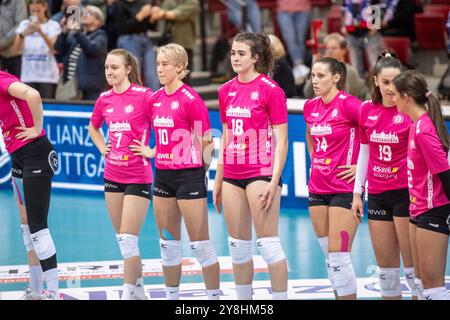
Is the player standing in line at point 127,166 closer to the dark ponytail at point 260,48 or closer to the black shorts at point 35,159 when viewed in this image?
the black shorts at point 35,159

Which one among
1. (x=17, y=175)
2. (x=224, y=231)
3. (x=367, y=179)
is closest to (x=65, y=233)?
(x=224, y=231)

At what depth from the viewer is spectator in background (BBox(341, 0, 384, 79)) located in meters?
14.0

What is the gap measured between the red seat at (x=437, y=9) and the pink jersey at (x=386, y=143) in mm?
9002

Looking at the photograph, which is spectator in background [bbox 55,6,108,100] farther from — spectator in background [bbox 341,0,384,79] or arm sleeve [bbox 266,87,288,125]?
arm sleeve [bbox 266,87,288,125]

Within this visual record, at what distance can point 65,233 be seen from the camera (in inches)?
476

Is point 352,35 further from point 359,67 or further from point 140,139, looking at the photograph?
point 140,139

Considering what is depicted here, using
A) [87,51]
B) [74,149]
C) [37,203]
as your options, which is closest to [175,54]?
[37,203]

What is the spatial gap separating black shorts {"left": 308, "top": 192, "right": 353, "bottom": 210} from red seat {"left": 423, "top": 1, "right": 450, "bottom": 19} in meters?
8.95

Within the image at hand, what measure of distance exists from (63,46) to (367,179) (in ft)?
25.4

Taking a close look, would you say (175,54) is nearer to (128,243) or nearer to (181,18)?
(128,243)

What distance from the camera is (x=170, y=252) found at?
8336mm

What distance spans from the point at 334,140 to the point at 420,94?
110cm

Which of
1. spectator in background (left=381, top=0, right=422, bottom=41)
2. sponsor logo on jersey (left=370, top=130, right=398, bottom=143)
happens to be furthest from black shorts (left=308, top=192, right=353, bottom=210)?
spectator in background (left=381, top=0, right=422, bottom=41)

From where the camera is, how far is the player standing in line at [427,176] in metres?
7.00
